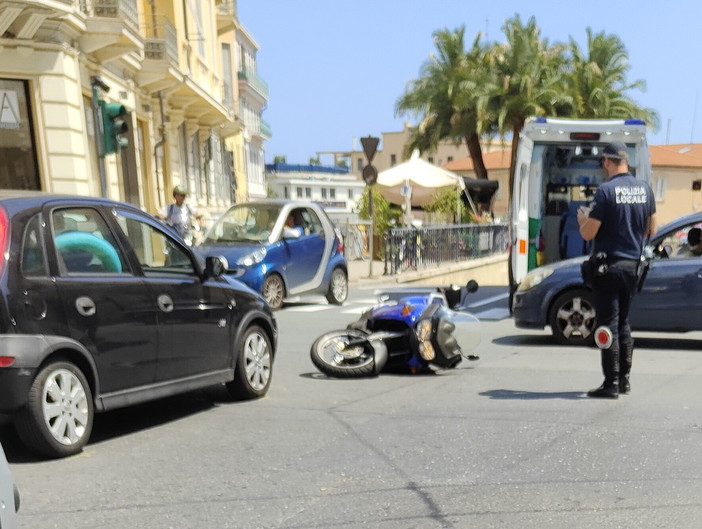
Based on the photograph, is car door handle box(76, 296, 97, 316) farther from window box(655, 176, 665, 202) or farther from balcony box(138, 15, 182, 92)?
window box(655, 176, 665, 202)

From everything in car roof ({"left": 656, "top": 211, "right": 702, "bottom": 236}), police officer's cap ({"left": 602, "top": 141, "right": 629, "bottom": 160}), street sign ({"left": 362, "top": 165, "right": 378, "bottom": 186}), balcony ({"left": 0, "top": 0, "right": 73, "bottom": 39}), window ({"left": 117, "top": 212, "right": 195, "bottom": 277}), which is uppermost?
balcony ({"left": 0, "top": 0, "right": 73, "bottom": 39})

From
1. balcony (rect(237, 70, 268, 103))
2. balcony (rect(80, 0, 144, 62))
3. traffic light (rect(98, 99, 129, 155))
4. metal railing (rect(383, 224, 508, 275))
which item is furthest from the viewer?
balcony (rect(237, 70, 268, 103))

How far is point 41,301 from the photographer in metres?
5.23

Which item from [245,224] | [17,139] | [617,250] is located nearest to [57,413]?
[617,250]

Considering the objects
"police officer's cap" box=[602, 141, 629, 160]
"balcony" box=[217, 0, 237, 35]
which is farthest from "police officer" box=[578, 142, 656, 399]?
"balcony" box=[217, 0, 237, 35]

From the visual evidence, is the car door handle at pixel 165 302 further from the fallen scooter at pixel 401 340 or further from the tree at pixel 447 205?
the tree at pixel 447 205

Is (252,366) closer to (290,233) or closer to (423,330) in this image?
(423,330)

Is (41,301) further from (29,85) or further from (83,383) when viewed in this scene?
(29,85)

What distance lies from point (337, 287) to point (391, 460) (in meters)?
10.6

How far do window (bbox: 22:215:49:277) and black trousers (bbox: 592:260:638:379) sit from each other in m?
3.93

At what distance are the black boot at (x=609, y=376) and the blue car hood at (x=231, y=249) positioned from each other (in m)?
7.17

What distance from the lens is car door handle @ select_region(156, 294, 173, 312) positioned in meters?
6.16

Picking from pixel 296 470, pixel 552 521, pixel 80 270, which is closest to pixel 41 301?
pixel 80 270

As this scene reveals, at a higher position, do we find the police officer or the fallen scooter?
the police officer
